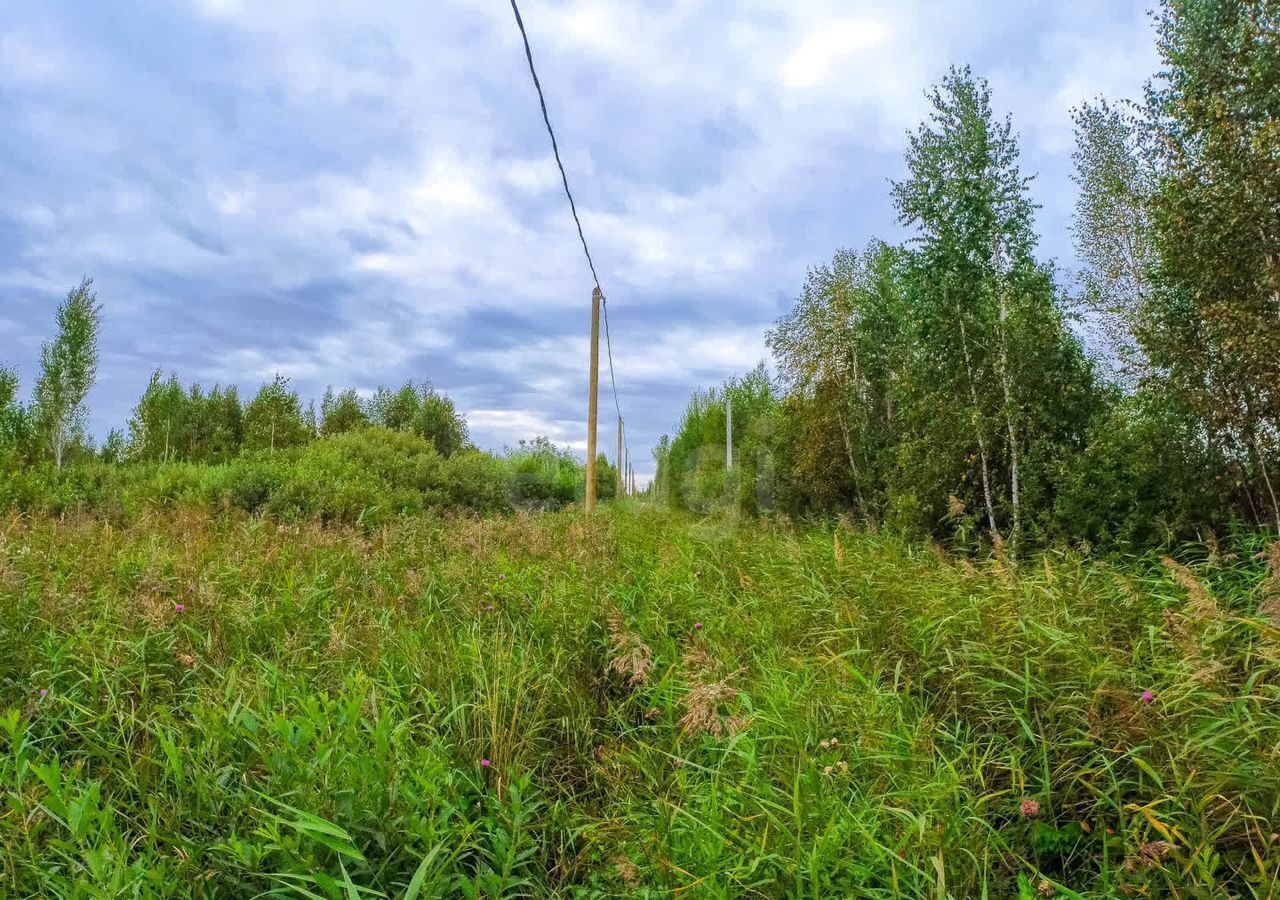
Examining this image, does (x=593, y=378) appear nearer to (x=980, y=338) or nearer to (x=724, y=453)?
(x=980, y=338)

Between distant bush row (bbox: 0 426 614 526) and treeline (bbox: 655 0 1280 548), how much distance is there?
7.18 meters

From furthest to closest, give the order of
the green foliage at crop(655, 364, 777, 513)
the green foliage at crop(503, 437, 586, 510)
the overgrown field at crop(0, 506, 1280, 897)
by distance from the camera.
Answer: the green foliage at crop(503, 437, 586, 510) → the green foliage at crop(655, 364, 777, 513) → the overgrown field at crop(0, 506, 1280, 897)

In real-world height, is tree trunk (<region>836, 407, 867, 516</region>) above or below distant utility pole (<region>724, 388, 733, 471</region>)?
below

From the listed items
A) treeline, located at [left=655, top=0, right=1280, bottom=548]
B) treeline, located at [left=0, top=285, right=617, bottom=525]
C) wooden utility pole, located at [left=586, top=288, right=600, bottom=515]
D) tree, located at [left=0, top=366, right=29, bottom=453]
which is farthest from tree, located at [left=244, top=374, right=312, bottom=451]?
treeline, located at [left=655, top=0, right=1280, bottom=548]

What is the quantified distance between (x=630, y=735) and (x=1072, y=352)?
23.1 feet

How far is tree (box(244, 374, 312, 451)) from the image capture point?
26625 millimetres

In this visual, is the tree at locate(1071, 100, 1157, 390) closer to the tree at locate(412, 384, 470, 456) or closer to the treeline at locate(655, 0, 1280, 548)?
the treeline at locate(655, 0, 1280, 548)

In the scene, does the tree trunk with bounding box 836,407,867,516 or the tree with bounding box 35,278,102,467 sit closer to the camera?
the tree trunk with bounding box 836,407,867,516

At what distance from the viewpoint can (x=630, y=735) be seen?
311 centimetres

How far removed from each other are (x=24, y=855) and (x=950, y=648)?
363cm

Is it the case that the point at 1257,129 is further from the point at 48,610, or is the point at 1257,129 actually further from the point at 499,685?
the point at 48,610

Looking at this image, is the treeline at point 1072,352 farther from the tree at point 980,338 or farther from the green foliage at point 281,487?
the green foliage at point 281,487

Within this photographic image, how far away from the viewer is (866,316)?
1109 centimetres

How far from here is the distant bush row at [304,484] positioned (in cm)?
1006
